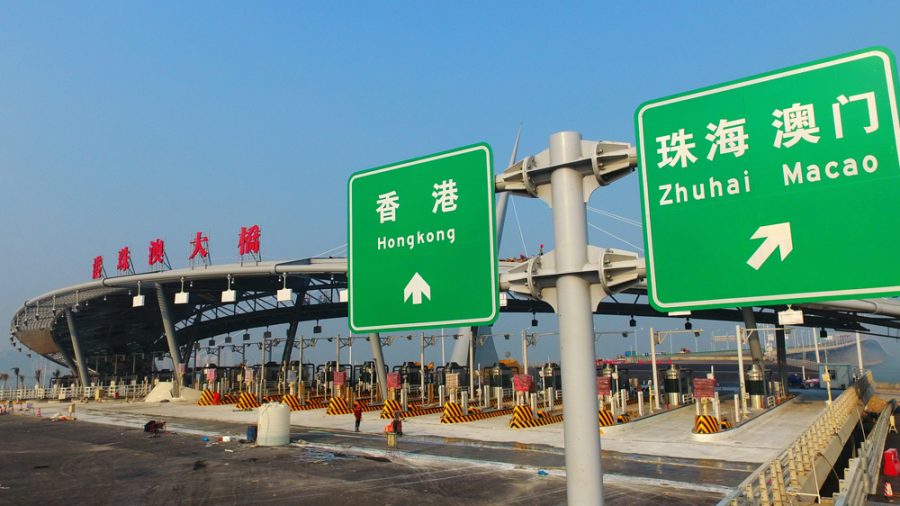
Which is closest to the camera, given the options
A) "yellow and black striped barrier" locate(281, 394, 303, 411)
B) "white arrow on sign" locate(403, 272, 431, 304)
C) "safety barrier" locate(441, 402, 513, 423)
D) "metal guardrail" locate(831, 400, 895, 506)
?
"white arrow on sign" locate(403, 272, 431, 304)

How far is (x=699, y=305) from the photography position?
3.31 meters

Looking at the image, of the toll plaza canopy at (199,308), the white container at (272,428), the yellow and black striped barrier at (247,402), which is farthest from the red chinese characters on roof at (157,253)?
the white container at (272,428)

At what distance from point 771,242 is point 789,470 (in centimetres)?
1112

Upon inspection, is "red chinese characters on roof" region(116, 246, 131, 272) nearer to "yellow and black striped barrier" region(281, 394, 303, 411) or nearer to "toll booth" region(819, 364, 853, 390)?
"yellow and black striped barrier" region(281, 394, 303, 411)

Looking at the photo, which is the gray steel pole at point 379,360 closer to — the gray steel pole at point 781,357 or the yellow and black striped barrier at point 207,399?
the yellow and black striped barrier at point 207,399

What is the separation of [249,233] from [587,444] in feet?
140

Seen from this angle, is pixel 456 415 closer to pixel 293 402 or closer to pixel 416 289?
pixel 293 402

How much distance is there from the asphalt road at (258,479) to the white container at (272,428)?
2.01 ft

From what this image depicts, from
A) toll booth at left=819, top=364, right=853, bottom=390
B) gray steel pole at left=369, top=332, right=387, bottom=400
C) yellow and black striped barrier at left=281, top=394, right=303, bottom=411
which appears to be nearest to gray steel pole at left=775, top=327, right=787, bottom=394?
toll booth at left=819, top=364, right=853, bottom=390

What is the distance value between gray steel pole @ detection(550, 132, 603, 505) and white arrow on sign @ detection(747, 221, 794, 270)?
923mm

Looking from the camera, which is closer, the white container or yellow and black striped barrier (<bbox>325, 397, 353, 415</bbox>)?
the white container

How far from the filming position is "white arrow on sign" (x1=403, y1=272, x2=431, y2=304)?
4.14 meters

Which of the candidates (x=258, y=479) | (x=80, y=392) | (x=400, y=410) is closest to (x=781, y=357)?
(x=400, y=410)

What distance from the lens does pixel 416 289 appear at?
4184mm
